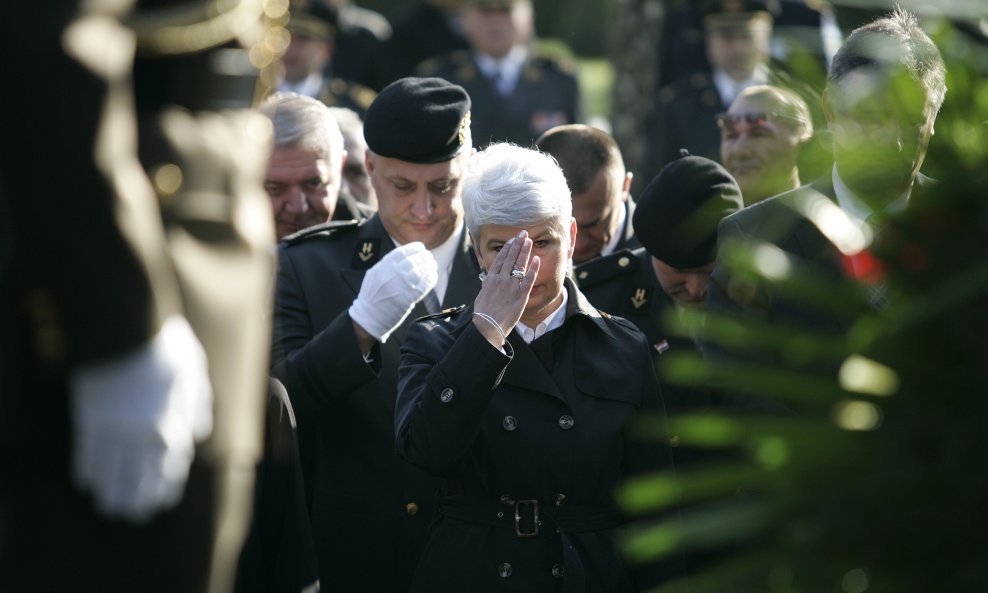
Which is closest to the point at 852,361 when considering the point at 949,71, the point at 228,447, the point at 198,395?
the point at 949,71

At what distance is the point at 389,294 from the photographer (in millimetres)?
4164

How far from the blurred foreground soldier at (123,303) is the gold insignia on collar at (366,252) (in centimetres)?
225

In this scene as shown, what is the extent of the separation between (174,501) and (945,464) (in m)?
1.14

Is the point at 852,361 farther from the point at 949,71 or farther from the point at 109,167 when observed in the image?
the point at 109,167

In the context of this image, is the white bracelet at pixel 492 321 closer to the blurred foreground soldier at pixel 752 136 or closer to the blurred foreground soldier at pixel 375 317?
the blurred foreground soldier at pixel 375 317

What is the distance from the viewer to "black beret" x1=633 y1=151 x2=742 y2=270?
4637 mm

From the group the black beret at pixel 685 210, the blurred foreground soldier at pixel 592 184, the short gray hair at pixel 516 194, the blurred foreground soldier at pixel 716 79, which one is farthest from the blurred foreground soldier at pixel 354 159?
the blurred foreground soldier at pixel 716 79

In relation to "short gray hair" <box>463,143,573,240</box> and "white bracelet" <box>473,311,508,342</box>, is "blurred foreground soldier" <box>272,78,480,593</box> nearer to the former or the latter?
"short gray hair" <box>463,143,573,240</box>

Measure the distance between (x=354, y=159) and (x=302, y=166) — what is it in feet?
3.58

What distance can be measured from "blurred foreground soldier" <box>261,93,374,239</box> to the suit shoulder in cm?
48

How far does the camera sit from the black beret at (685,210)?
183 inches

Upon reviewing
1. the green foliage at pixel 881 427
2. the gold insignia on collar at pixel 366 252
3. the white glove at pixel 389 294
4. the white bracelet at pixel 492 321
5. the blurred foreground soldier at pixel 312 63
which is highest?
the green foliage at pixel 881 427

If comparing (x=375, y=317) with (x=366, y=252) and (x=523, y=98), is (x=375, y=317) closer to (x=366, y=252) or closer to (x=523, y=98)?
(x=366, y=252)

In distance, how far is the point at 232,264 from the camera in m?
2.34
